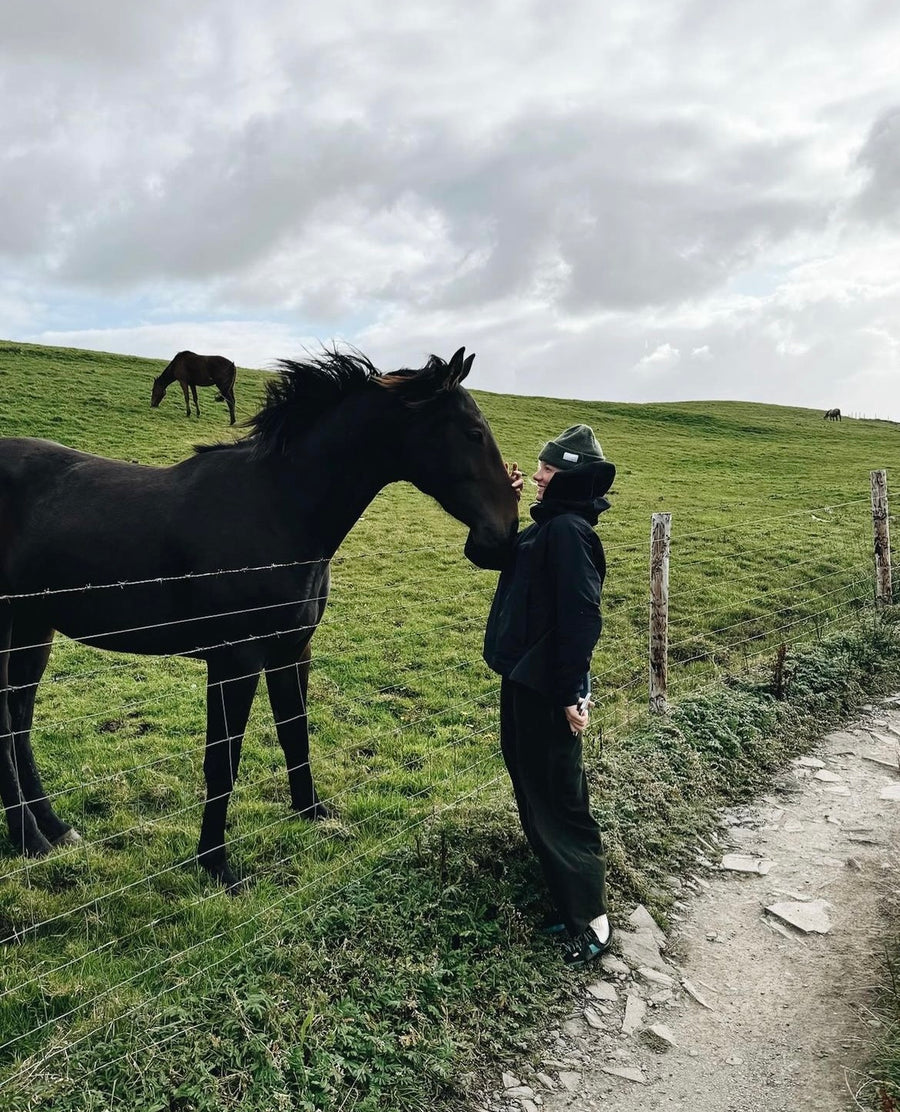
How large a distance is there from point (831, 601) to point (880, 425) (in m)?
45.4

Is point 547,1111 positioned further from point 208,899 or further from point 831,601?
point 831,601

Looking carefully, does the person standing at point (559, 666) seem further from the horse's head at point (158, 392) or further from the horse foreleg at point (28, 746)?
the horse's head at point (158, 392)

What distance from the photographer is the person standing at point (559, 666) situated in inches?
136

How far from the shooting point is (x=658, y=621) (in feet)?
21.6

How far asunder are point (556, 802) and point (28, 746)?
3.32 metres

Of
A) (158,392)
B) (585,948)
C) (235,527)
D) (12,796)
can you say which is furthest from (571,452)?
(158,392)

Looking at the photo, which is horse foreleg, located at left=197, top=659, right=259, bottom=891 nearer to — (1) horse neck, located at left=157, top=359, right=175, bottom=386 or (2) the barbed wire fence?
(2) the barbed wire fence

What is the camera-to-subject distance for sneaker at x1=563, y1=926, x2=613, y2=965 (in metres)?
3.67

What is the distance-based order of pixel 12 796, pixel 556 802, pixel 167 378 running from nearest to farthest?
1. pixel 556 802
2. pixel 12 796
3. pixel 167 378

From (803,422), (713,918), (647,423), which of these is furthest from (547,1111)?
(803,422)

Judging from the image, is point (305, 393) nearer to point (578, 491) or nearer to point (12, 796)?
point (578, 491)

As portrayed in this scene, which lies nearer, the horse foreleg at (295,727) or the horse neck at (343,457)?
the horse neck at (343,457)

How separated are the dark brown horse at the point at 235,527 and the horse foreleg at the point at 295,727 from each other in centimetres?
3

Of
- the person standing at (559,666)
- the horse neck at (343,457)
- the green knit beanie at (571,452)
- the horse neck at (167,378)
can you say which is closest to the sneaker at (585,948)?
the person standing at (559,666)
